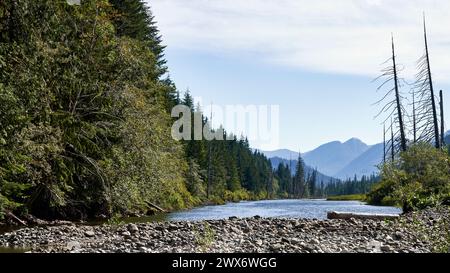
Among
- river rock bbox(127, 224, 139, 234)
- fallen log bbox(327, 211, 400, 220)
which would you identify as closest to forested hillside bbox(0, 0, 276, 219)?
river rock bbox(127, 224, 139, 234)

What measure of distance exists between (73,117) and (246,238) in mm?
12300

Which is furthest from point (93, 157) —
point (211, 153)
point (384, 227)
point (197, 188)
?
point (211, 153)

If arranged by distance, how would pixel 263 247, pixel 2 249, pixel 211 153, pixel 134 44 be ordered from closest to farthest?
pixel 263 247
pixel 2 249
pixel 134 44
pixel 211 153

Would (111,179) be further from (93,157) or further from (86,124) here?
(86,124)

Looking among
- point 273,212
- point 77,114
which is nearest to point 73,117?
point 77,114

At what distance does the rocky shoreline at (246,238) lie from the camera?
37.0 feet

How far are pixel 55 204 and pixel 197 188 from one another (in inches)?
1439

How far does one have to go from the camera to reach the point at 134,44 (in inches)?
1098

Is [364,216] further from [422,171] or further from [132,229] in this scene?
[132,229]

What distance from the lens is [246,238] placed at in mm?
13391

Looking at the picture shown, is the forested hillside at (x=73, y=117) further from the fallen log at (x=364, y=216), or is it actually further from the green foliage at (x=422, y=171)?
the green foliage at (x=422, y=171)

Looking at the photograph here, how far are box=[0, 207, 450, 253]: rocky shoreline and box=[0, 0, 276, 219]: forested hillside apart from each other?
313cm

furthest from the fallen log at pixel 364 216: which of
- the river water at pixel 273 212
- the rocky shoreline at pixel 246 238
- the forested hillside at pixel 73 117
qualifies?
the forested hillside at pixel 73 117

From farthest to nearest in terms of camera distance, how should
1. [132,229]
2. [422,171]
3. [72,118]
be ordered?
[422,171] → [72,118] → [132,229]
